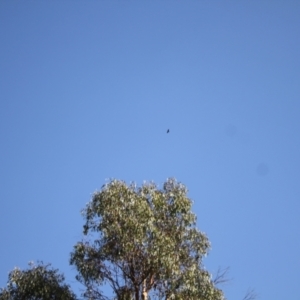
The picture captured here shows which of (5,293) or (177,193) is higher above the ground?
(177,193)

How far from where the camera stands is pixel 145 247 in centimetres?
2533

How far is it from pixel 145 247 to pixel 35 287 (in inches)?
186

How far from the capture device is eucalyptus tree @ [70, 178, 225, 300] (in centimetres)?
2505

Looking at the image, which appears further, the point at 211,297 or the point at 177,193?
the point at 177,193

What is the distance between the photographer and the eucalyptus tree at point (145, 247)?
82.2 ft

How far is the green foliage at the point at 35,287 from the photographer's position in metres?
26.0

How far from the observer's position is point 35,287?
1028 inches

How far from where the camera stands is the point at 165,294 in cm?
2525

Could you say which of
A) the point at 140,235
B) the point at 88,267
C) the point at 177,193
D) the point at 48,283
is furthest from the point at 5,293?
the point at 177,193

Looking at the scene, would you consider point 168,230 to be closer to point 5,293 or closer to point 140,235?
point 140,235

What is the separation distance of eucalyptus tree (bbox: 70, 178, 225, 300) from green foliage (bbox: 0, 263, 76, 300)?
3.15ft

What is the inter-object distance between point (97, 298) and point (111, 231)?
2.61 m

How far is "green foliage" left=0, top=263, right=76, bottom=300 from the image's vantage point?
26.0 meters

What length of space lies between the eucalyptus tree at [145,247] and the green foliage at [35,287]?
959mm
